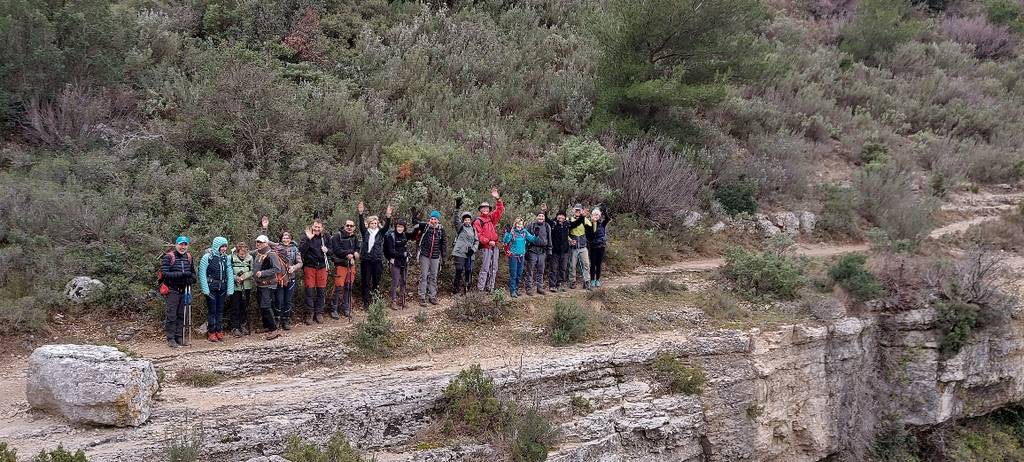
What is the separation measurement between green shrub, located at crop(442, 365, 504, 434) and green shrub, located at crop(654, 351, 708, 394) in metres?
2.69

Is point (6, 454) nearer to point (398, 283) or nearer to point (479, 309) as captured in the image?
point (398, 283)

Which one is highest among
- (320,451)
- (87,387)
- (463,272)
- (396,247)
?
(396,247)

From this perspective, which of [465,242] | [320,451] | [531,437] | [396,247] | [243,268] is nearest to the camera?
[320,451]

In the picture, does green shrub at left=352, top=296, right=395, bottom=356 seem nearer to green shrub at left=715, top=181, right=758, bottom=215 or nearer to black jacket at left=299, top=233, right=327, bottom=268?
black jacket at left=299, top=233, right=327, bottom=268

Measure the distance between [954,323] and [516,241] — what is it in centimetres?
825

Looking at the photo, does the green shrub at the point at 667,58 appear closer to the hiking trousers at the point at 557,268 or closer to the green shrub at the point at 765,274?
the green shrub at the point at 765,274

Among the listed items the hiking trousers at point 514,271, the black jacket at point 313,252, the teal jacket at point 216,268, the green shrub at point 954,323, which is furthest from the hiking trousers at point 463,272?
the green shrub at point 954,323

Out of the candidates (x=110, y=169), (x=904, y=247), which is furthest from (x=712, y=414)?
(x=110, y=169)

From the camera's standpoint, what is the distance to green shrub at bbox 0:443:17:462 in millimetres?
5613

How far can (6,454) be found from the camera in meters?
5.68

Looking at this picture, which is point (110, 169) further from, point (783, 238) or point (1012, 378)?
point (1012, 378)

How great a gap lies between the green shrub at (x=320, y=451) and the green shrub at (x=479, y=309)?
3.11 metres

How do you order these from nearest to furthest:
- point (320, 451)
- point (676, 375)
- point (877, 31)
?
point (320, 451), point (676, 375), point (877, 31)

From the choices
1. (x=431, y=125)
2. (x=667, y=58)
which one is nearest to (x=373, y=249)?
(x=431, y=125)
